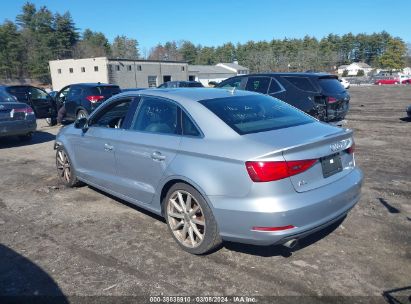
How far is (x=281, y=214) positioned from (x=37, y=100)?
15.3 metres

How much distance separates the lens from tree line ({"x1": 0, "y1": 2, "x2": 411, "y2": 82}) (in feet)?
276

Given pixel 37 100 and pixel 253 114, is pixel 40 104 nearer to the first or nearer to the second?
pixel 37 100

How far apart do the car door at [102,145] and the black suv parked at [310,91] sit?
3.87 metres

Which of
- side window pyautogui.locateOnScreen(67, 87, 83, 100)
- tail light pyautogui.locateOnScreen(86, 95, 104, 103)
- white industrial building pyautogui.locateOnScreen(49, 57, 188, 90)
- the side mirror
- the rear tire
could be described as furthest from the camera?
white industrial building pyautogui.locateOnScreen(49, 57, 188, 90)

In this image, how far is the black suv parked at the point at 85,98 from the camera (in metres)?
13.6

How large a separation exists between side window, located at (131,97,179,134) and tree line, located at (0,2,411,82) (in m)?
85.5

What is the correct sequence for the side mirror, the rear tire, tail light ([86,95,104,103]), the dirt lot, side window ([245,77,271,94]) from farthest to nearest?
tail light ([86,95,104,103]) < the rear tire < side window ([245,77,271,94]) < the side mirror < the dirt lot

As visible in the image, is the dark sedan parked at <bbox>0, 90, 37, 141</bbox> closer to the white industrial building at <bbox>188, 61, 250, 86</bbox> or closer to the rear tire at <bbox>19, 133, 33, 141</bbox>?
the rear tire at <bbox>19, 133, 33, 141</bbox>

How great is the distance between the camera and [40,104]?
1612 centimetres

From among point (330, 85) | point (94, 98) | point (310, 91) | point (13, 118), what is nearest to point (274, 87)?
point (310, 91)

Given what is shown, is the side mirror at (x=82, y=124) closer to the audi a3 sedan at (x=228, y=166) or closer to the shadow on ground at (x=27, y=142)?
the audi a3 sedan at (x=228, y=166)

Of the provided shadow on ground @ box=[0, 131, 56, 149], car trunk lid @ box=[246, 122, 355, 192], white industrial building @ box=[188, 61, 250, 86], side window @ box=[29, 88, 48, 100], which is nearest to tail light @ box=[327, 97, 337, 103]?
car trunk lid @ box=[246, 122, 355, 192]

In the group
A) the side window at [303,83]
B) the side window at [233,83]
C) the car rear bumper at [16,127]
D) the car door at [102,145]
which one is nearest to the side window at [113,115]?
the car door at [102,145]

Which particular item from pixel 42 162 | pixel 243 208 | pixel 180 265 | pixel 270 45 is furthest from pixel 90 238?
pixel 270 45
